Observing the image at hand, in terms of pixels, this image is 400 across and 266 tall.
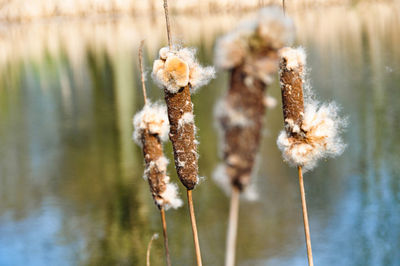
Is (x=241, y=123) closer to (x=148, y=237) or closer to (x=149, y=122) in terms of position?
(x=149, y=122)

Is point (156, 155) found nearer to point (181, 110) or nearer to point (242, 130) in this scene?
point (181, 110)

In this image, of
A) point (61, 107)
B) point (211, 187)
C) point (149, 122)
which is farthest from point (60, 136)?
point (149, 122)

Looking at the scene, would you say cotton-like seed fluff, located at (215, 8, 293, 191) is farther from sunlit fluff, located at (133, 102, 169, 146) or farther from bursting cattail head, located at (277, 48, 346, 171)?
sunlit fluff, located at (133, 102, 169, 146)

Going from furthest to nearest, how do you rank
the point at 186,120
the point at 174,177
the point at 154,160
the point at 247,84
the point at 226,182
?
the point at 174,177, the point at 154,160, the point at 186,120, the point at 226,182, the point at 247,84

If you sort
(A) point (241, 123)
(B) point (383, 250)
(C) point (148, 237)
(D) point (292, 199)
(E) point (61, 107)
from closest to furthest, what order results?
(A) point (241, 123)
(B) point (383, 250)
(C) point (148, 237)
(D) point (292, 199)
(E) point (61, 107)

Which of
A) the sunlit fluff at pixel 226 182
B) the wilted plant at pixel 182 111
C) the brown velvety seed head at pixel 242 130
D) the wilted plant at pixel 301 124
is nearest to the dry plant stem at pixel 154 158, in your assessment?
the wilted plant at pixel 182 111

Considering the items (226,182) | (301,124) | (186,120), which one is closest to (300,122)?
(301,124)
